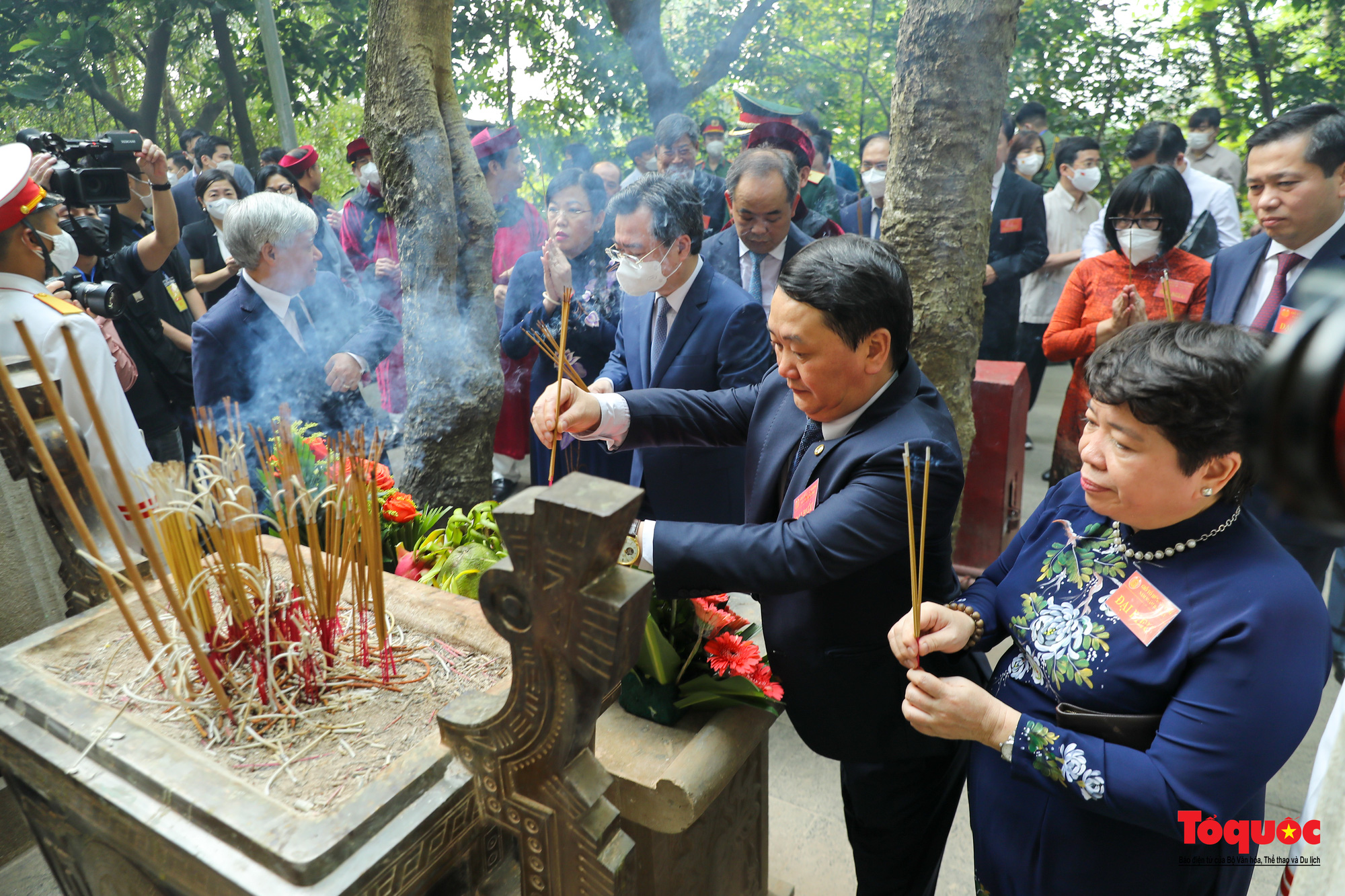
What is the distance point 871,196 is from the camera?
5766 millimetres

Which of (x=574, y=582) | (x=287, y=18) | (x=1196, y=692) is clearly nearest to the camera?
(x=574, y=582)

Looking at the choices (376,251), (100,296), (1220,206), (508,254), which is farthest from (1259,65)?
(100,296)

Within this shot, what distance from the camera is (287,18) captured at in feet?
29.7

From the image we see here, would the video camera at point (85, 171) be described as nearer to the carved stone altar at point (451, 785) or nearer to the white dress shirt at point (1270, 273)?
the carved stone altar at point (451, 785)

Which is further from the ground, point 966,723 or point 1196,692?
point 1196,692

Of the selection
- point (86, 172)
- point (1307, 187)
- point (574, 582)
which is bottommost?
point (574, 582)

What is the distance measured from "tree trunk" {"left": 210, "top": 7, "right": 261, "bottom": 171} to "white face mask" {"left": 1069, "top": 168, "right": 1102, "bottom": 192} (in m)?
8.38

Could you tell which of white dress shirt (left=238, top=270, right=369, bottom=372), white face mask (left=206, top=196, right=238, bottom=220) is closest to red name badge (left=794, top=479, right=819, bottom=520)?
white dress shirt (left=238, top=270, right=369, bottom=372)

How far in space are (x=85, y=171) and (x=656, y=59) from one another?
7134 millimetres

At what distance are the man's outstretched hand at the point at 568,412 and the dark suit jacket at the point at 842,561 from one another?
457mm

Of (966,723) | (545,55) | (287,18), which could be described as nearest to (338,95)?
(287,18)

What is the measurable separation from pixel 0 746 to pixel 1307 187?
3.75 meters

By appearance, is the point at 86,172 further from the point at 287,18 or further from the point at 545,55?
the point at 287,18

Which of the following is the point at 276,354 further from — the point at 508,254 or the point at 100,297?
the point at 508,254
